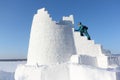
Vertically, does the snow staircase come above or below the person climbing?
below

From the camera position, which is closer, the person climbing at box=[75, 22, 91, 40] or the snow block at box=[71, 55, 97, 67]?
the snow block at box=[71, 55, 97, 67]

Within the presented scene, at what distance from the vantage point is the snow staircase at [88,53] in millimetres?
13758

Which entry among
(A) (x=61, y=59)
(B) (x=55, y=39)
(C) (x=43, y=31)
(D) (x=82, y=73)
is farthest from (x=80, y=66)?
(C) (x=43, y=31)

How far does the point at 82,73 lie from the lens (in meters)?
12.4

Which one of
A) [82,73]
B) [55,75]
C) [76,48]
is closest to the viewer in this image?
[82,73]

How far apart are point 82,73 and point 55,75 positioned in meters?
2.24

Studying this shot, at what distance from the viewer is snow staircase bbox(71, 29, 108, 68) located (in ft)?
45.1

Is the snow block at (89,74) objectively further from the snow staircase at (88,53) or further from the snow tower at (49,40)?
the snow tower at (49,40)

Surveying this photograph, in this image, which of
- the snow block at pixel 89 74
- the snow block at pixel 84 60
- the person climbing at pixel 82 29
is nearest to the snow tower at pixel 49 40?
the person climbing at pixel 82 29

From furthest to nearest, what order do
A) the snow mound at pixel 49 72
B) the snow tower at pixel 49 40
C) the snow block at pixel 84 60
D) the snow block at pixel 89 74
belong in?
the snow tower at pixel 49 40
the snow block at pixel 84 60
the snow mound at pixel 49 72
the snow block at pixel 89 74

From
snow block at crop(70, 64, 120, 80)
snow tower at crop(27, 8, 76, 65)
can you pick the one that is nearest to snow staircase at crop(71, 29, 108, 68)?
snow tower at crop(27, 8, 76, 65)

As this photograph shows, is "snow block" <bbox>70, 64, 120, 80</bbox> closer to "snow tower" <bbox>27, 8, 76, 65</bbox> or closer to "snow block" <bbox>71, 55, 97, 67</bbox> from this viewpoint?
"snow block" <bbox>71, 55, 97, 67</bbox>

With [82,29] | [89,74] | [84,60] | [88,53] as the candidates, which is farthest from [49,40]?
[89,74]

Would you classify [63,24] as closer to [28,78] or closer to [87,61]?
[87,61]
